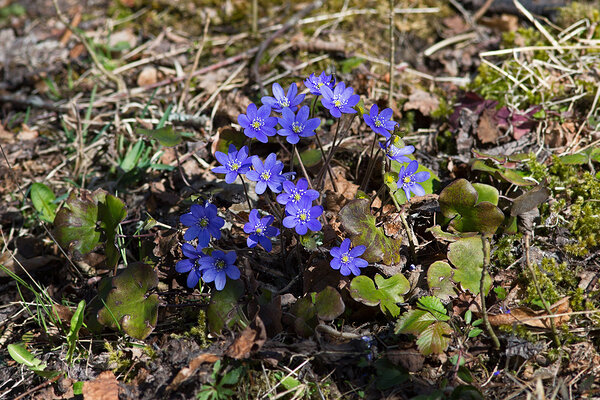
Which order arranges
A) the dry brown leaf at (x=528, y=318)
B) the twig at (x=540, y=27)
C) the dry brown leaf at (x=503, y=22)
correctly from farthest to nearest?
the dry brown leaf at (x=503, y=22) → the twig at (x=540, y=27) → the dry brown leaf at (x=528, y=318)

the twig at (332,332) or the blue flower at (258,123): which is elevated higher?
the blue flower at (258,123)

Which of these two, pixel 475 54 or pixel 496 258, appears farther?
pixel 475 54

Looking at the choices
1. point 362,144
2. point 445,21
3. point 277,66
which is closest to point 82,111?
point 277,66

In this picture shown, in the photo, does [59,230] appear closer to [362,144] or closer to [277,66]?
[362,144]

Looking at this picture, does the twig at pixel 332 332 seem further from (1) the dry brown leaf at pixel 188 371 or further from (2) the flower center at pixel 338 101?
(2) the flower center at pixel 338 101

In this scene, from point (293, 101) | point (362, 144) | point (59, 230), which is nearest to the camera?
point (293, 101)

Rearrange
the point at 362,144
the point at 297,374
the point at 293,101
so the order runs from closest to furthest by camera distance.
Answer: the point at 297,374 < the point at 293,101 < the point at 362,144

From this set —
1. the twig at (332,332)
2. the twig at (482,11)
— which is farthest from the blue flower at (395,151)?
the twig at (482,11)
